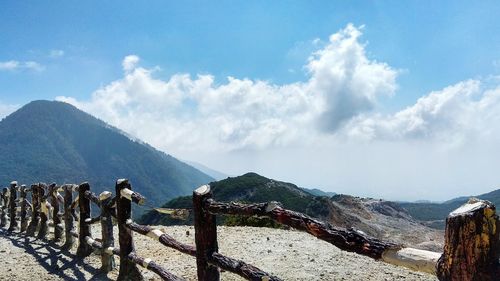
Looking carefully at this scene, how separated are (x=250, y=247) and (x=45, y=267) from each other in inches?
210

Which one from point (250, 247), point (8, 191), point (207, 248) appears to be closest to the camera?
point (207, 248)

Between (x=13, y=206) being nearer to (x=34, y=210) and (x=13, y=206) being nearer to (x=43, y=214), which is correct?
(x=34, y=210)

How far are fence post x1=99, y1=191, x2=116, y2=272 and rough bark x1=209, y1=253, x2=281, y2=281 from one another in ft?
14.4

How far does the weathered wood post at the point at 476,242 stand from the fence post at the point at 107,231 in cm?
788

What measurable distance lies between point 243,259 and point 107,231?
11.7 ft

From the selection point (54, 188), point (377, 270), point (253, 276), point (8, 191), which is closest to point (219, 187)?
point (8, 191)

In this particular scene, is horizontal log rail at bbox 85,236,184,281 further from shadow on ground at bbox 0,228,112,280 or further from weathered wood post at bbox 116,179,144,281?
shadow on ground at bbox 0,228,112,280

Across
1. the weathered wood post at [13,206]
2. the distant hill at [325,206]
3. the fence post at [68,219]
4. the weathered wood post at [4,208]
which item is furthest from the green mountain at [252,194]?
the fence post at [68,219]

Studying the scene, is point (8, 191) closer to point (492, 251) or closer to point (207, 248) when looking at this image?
point (207, 248)

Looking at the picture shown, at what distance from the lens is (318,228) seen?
429cm

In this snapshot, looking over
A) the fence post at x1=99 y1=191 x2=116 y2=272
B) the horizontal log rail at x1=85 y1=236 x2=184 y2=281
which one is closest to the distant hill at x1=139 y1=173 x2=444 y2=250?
the horizontal log rail at x1=85 y1=236 x2=184 y2=281

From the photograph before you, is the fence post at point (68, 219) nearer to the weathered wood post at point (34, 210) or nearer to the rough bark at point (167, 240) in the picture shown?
the weathered wood post at point (34, 210)

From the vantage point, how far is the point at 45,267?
10.4 meters

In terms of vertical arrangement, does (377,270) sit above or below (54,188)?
below
